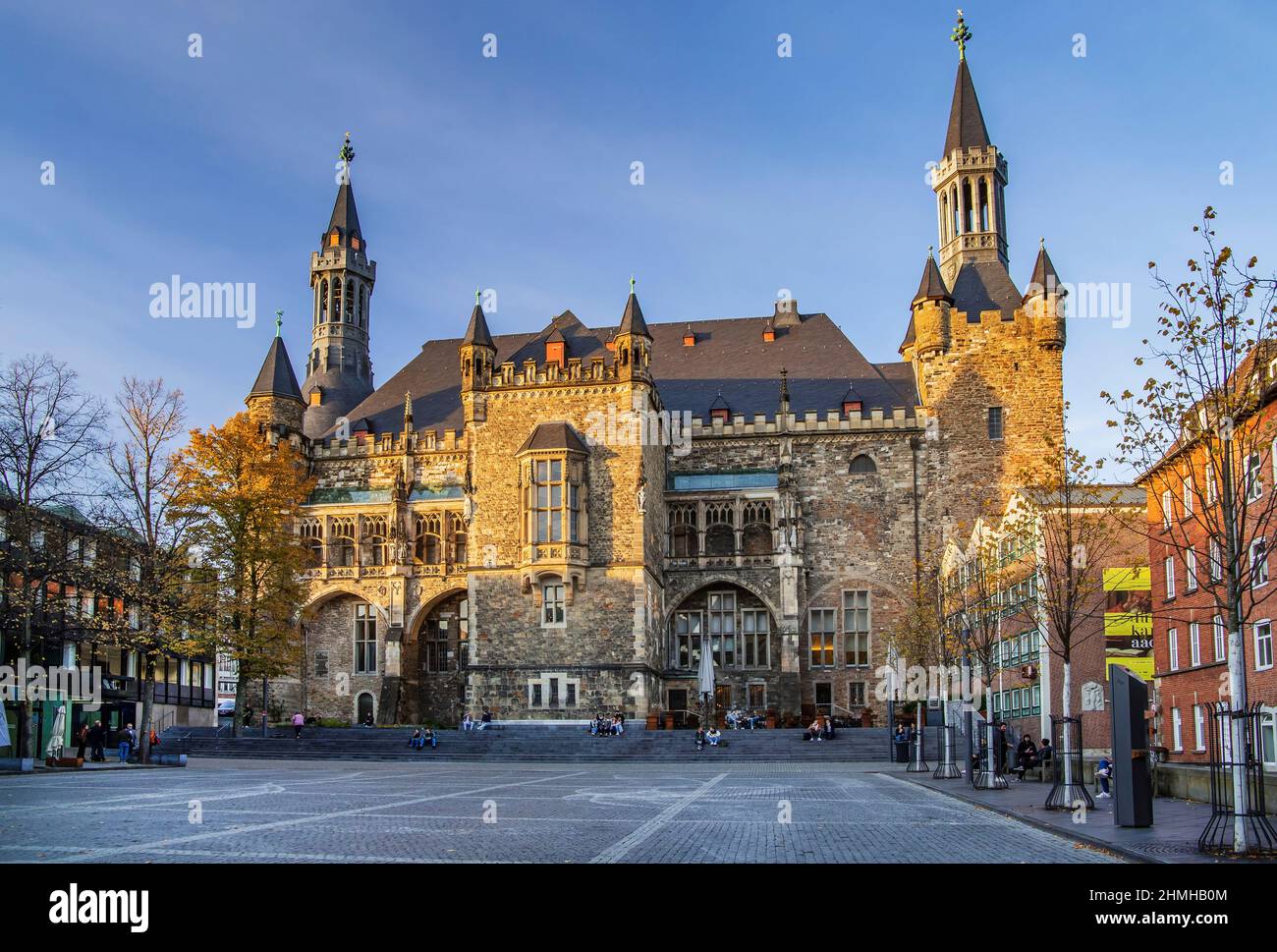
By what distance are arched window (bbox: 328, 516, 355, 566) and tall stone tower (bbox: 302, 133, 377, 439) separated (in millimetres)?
8577

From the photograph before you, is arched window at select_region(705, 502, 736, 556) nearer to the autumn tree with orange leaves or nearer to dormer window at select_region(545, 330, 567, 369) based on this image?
dormer window at select_region(545, 330, 567, 369)

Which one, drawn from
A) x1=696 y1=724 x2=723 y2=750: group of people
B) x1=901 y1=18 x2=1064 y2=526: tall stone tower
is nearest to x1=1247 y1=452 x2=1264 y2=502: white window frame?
x1=696 y1=724 x2=723 y2=750: group of people

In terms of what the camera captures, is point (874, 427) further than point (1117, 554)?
Yes

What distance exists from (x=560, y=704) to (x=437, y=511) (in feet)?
37.5

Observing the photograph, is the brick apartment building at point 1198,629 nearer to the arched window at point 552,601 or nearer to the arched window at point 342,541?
the arched window at point 552,601

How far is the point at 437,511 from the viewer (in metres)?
54.9

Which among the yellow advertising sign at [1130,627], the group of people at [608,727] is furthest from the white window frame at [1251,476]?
the group of people at [608,727]

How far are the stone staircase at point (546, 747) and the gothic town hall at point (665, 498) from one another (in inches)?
160

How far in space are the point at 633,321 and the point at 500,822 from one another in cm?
3498
